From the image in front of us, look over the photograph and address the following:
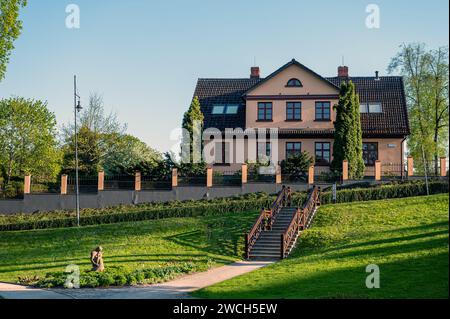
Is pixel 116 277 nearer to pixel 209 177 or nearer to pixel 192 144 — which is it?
pixel 209 177

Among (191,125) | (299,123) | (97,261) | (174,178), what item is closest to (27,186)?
(174,178)

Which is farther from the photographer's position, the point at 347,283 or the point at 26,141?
the point at 26,141

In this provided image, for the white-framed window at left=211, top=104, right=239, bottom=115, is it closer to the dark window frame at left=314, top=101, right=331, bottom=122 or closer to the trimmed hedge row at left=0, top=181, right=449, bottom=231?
the dark window frame at left=314, top=101, right=331, bottom=122

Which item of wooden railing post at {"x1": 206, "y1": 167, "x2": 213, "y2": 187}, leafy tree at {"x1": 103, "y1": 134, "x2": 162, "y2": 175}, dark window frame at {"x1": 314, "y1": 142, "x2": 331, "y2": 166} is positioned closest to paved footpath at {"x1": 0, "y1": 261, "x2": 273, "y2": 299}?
wooden railing post at {"x1": 206, "y1": 167, "x2": 213, "y2": 187}

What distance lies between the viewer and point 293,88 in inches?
1812

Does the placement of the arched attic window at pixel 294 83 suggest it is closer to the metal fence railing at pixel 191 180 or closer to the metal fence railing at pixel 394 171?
the metal fence railing at pixel 394 171

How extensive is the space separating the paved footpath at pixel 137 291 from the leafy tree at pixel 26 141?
81.3 ft

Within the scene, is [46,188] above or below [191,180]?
below

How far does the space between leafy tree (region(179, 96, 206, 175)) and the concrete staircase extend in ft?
33.6

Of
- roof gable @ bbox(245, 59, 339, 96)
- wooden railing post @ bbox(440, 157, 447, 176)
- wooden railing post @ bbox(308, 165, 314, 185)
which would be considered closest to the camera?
wooden railing post @ bbox(440, 157, 447, 176)

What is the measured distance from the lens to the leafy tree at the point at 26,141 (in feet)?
155

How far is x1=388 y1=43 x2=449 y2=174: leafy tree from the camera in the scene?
54.2 meters

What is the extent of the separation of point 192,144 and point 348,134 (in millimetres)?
10060
